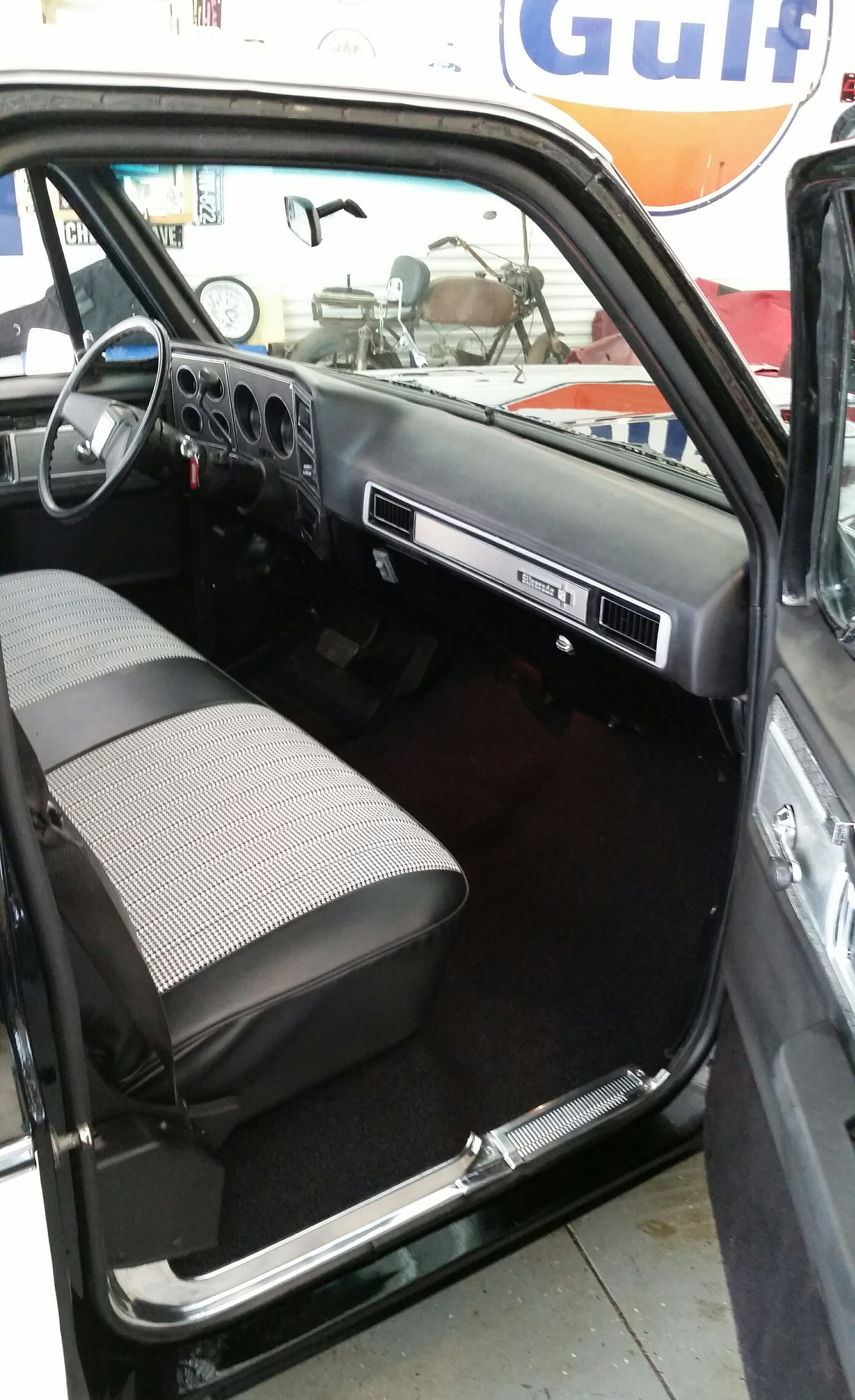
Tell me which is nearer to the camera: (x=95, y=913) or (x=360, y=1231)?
(x=95, y=913)

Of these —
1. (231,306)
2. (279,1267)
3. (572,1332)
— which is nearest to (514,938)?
(572,1332)

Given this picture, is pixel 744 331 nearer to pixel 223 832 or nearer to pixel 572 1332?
pixel 223 832

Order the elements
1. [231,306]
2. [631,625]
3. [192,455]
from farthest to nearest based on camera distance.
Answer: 1. [231,306]
2. [192,455]
3. [631,625]

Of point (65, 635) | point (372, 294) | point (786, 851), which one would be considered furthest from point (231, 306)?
point (786, 851)

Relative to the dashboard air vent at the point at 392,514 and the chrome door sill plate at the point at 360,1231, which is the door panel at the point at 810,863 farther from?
the dashboard air vent at the point at 392,514

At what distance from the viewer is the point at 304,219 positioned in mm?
1567

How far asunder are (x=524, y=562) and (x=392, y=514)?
33 centimetres

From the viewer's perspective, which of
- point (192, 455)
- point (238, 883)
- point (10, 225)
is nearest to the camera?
point (238, 883)

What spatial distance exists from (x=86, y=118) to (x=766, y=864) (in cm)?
78

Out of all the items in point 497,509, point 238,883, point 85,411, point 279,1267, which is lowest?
point 279,1267

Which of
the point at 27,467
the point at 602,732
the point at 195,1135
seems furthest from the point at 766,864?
the point at 27,467

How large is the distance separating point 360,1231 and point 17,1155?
1.98 ft

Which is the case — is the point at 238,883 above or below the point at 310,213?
below

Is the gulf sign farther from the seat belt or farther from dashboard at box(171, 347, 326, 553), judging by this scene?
the seat belt
